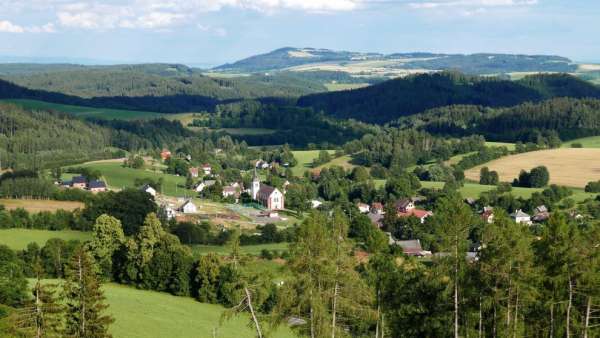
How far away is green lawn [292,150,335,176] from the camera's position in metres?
110

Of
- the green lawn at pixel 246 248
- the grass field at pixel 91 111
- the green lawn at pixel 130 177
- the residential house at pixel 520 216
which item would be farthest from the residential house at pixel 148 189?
the grass field at pixel 91 111

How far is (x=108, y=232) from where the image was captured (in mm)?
47438

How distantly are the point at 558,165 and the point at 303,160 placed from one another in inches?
1553

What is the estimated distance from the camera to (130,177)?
317ft

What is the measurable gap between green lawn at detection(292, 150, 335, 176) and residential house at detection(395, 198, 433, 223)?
28306 millimetres

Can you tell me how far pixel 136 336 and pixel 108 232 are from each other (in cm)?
1731

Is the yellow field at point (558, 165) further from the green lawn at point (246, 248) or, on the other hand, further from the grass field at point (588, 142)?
the green lawn at point (246, 248)

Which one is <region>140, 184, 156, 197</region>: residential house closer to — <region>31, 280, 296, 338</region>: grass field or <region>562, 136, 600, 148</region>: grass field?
<region>31, 280, 296, 338</region>: grass field

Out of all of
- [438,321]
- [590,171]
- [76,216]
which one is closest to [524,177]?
[590,171]

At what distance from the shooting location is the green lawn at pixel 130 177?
302 feet

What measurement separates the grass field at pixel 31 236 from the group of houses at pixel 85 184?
24.9m

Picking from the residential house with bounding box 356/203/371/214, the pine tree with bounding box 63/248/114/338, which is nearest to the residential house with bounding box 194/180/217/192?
the residential house with bounding box 356/203/371/214

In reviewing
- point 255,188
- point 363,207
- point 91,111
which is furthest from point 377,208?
point 91,111

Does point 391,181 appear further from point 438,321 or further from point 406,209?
point 438,321
